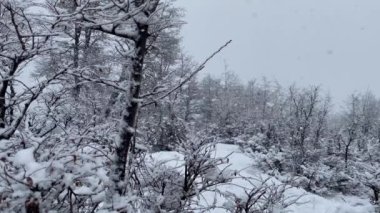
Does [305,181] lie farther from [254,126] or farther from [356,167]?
[254,126]

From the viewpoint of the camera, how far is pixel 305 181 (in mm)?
18922

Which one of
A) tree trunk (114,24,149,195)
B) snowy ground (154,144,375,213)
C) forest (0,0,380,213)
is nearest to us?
forest (0,0,380,213)

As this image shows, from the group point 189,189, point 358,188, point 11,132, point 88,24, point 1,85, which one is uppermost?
point 88,24

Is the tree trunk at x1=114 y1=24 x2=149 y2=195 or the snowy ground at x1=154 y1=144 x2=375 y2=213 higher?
the tree trunk at x1=114 y1=24 x2=149 y2=195

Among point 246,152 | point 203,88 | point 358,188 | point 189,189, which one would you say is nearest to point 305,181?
point 358,188

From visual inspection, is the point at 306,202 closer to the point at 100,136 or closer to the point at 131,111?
the point at 100,136

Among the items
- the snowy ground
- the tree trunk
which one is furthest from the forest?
the snowy ground

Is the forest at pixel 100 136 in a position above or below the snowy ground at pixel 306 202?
above

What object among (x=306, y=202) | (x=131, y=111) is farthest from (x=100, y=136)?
(x=306, y=202)

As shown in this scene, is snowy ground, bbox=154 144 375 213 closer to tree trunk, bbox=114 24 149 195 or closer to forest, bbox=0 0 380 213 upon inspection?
forest, bbox=0 0 380 213

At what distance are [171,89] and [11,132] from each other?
5.05ft

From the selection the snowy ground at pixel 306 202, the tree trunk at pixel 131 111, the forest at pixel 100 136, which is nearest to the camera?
the forest at pixel 100 136

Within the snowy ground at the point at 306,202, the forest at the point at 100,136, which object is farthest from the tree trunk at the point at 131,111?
the snowy ground at the point at 306,202

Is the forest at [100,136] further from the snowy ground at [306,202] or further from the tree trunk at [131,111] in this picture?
the snowy ground at [306,202]
